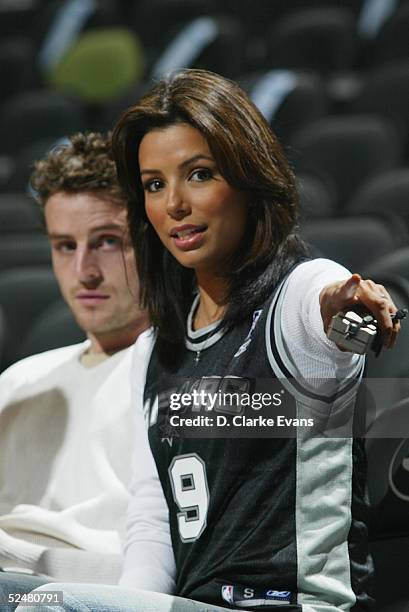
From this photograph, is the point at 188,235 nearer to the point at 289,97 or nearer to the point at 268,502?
the point at 268,502

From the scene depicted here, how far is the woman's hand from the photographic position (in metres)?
0.86

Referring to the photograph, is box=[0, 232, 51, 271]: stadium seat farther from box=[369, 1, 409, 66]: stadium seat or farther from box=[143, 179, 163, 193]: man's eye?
box=[369, 1, 409, 66]: stadium seat

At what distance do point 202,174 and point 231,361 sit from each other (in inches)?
7.3

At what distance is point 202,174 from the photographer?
42.7 inches

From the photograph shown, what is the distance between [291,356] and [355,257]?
75 centimetres

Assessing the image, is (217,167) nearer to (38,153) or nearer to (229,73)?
(38,153)

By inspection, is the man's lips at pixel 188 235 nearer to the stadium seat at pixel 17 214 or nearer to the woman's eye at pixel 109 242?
the woman's eye at pixel 109 242

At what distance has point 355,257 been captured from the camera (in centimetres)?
172

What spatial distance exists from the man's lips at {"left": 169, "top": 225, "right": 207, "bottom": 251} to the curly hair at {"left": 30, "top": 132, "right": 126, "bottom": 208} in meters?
0.24

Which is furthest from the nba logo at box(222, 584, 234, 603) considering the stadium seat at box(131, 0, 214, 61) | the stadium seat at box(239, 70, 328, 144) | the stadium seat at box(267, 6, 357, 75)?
the stadium seat at box(131, 0, 214, 61)

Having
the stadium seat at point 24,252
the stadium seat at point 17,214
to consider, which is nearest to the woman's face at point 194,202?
the stadium seat at point 24,252

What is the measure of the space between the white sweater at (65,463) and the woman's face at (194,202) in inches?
10.7

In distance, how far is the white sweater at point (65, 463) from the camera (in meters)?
1.23

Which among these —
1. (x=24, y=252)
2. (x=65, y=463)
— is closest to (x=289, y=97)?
(x=24, y=252)
